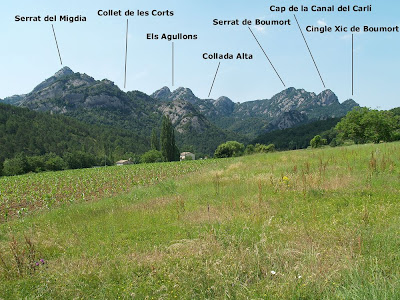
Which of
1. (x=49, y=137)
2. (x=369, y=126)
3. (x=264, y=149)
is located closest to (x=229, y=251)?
(x=369, y=126)

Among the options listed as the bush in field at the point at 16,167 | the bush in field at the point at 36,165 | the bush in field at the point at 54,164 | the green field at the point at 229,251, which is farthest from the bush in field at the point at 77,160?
the green field at the point at 229,251

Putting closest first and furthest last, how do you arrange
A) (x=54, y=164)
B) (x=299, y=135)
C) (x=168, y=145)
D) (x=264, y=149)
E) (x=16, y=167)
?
(x=16, y=167) → (x=54, y=164) → (x=264, y=149) → (x=168, y=145) → (x=299, y=135)

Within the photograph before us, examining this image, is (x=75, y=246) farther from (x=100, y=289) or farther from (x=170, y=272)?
(x=170, y=272)

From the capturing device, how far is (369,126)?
5331 centimetres

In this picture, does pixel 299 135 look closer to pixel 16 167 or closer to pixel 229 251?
pixel 16 167

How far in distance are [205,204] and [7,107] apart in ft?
474

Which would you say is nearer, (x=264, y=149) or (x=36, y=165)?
(x=36, y=165)

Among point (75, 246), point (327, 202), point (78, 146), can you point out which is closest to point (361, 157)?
point (327, 202)

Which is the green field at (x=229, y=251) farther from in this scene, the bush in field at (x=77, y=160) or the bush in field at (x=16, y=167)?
the bush in field at (x=77, y=160)

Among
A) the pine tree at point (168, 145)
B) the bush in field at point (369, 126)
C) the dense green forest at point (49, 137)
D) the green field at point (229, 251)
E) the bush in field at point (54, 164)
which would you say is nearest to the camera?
the green field at point (229, 251)

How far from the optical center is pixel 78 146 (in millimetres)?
123125

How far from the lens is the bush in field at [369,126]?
52.4 m

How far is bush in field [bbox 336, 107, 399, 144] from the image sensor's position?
52.4 m

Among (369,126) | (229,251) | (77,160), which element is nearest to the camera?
(229,251)
